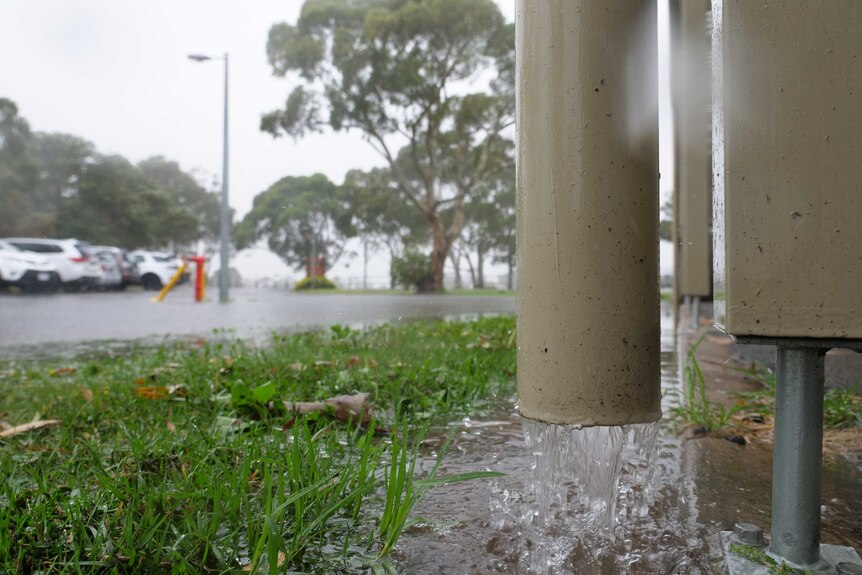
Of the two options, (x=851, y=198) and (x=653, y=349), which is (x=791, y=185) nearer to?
(x=851, y=198)

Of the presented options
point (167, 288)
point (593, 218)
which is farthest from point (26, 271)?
point (593, 218)

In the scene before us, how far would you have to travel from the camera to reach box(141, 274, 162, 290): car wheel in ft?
71.6

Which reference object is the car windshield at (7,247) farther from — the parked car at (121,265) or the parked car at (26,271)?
the parked car at (121,265)

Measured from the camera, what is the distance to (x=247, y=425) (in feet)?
5.82

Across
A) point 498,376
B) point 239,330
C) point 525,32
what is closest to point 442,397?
point 498,376

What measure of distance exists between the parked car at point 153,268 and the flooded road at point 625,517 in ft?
72.7

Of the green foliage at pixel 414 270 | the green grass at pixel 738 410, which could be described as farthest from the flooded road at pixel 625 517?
the green foliage at pixel 414 270

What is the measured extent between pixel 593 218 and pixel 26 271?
1686cm

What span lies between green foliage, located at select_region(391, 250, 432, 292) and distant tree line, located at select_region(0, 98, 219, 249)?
59.6 feet

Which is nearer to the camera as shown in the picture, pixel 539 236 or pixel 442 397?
pixel 539 236

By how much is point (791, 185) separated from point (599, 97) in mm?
341

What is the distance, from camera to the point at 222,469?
1319mm

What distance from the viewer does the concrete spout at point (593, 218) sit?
3.40 ft

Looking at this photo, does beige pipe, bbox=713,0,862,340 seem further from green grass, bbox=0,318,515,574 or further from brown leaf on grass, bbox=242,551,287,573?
brown leaf on grass, bbox=242,551,287,573
